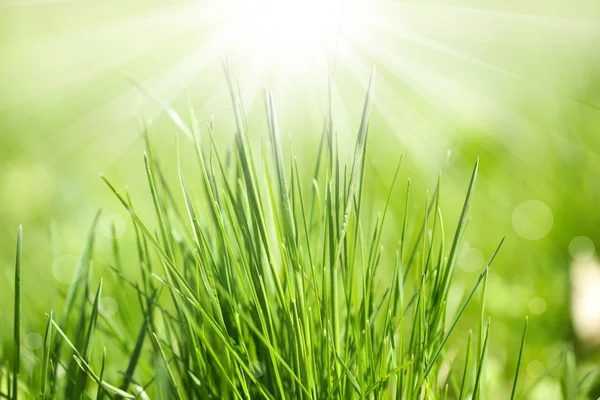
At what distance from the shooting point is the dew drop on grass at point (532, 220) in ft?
2.75

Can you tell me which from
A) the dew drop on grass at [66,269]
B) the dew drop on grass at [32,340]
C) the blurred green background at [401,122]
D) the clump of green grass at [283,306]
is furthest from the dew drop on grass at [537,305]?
the dew drop on grass at [66,269]

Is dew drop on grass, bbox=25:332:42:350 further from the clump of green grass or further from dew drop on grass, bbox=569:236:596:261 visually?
dew drop on grass, bbox=569:236:596:261

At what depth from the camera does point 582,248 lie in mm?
758

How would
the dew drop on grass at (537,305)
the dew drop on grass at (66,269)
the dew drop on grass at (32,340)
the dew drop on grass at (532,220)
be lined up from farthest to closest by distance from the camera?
the dew drop on grass at (66,269)
the dew drop on grass at (532,220)
the dew drop on grass at (537,305)
the dew drop on grass at (32,340)

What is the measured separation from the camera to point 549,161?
102cm

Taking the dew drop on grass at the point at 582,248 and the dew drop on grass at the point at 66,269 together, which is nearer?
the dew drop on grass at the point at 582,248

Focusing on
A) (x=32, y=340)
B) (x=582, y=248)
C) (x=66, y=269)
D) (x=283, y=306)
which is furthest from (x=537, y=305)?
(x=66, y=269)

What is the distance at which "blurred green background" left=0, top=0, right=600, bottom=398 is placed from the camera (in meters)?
0.71

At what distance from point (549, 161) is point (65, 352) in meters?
0.89

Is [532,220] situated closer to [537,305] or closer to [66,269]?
[537,305]

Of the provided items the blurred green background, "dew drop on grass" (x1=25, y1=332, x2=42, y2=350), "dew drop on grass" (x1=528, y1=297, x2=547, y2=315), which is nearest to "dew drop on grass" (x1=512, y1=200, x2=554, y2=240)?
the blurred green background

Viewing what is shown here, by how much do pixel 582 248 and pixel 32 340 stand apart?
71cm

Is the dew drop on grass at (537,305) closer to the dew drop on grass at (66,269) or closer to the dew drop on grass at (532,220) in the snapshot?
the dew drop on grass at (532,220)

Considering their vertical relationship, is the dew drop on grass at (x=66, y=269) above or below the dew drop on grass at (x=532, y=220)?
below
